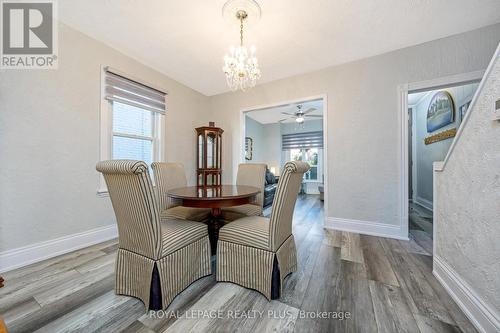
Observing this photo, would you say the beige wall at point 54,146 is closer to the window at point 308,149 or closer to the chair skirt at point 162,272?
the chair skirt at point 162,272

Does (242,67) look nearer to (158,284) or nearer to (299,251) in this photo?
(158,284)

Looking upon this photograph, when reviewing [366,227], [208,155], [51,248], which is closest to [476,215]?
[366,227]

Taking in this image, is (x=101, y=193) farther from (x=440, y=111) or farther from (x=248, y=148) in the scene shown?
(x=440, y=111)

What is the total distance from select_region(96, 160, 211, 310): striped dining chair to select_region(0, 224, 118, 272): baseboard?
1253 mm

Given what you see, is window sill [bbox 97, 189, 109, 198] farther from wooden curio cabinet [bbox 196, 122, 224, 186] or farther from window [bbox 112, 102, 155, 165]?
wooden curio cabinet [bbox 196, 122, 224, 186]

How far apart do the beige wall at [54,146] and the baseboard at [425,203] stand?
581cm

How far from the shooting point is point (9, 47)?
1.79m

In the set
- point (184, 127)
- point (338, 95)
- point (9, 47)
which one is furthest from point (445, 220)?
point (9, 47)

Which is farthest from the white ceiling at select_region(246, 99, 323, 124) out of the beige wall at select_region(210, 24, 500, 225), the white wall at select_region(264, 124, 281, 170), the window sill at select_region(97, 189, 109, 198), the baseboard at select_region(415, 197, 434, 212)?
the window sill at select_region(97, 189, 109, 198)

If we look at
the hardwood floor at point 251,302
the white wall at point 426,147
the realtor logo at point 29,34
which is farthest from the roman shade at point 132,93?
the white wall at point 426,147

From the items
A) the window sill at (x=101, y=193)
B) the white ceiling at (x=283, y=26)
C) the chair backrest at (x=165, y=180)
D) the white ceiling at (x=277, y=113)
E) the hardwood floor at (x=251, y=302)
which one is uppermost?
the white ceiling at (x=277, y=113)

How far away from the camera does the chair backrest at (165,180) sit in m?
2.11

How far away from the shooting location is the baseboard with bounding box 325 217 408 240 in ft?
8.03

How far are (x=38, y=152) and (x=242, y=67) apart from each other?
7.46 ft
